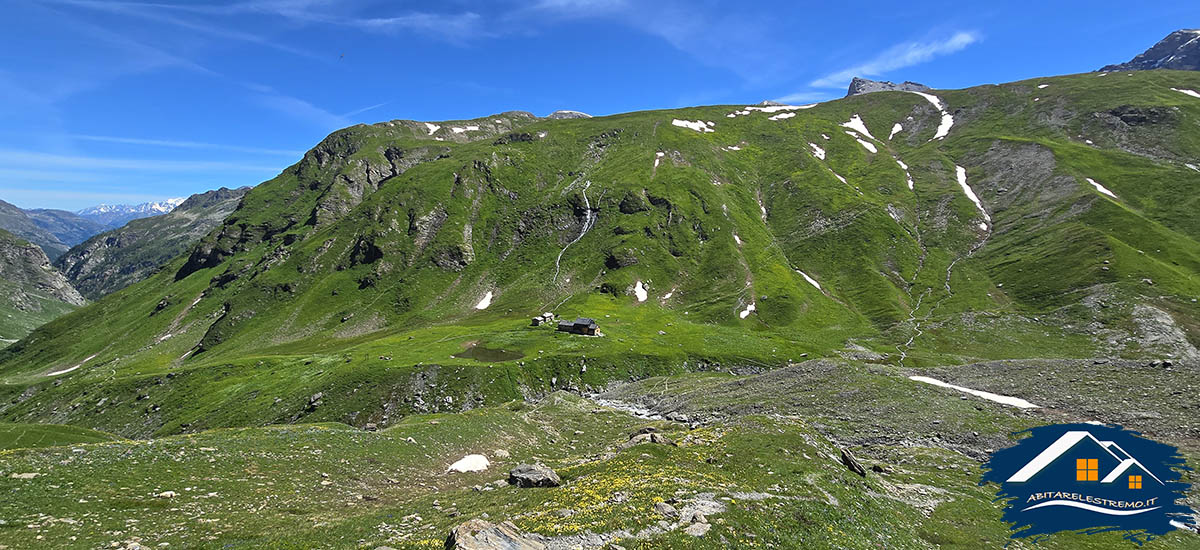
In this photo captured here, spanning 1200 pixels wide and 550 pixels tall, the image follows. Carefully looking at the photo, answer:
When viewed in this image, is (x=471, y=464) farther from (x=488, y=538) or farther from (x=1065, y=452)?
(x=1065, y=452)

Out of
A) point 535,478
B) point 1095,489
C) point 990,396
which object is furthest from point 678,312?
point 535,478

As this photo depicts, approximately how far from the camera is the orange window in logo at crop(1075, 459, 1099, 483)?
30453 millimetres

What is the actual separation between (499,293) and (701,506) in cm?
16390

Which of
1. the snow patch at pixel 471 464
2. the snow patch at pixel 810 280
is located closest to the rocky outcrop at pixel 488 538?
the snow patch at pixel 471 464

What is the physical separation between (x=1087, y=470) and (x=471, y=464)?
43571mm

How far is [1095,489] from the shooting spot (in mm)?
29875

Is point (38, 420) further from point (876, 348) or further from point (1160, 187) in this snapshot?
point (1160, 187)


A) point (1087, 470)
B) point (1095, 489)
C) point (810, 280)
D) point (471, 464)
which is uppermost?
point (810, 280)

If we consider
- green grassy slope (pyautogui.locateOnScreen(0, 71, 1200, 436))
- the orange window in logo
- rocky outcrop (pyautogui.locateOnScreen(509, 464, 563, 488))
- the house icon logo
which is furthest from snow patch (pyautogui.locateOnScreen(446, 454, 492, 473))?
green grassy slope (pyautogui.locateOnScreen(0, 71, 1200, 436))

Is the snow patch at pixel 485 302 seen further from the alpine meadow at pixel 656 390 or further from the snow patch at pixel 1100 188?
the snow patch at pixel 1100 188

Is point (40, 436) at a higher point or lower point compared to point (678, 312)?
lower

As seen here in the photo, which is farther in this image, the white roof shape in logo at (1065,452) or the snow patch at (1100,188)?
the snow patch at (1100,188)

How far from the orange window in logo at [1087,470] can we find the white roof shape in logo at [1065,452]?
51 centimetres

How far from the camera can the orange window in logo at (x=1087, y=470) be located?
3045cm
